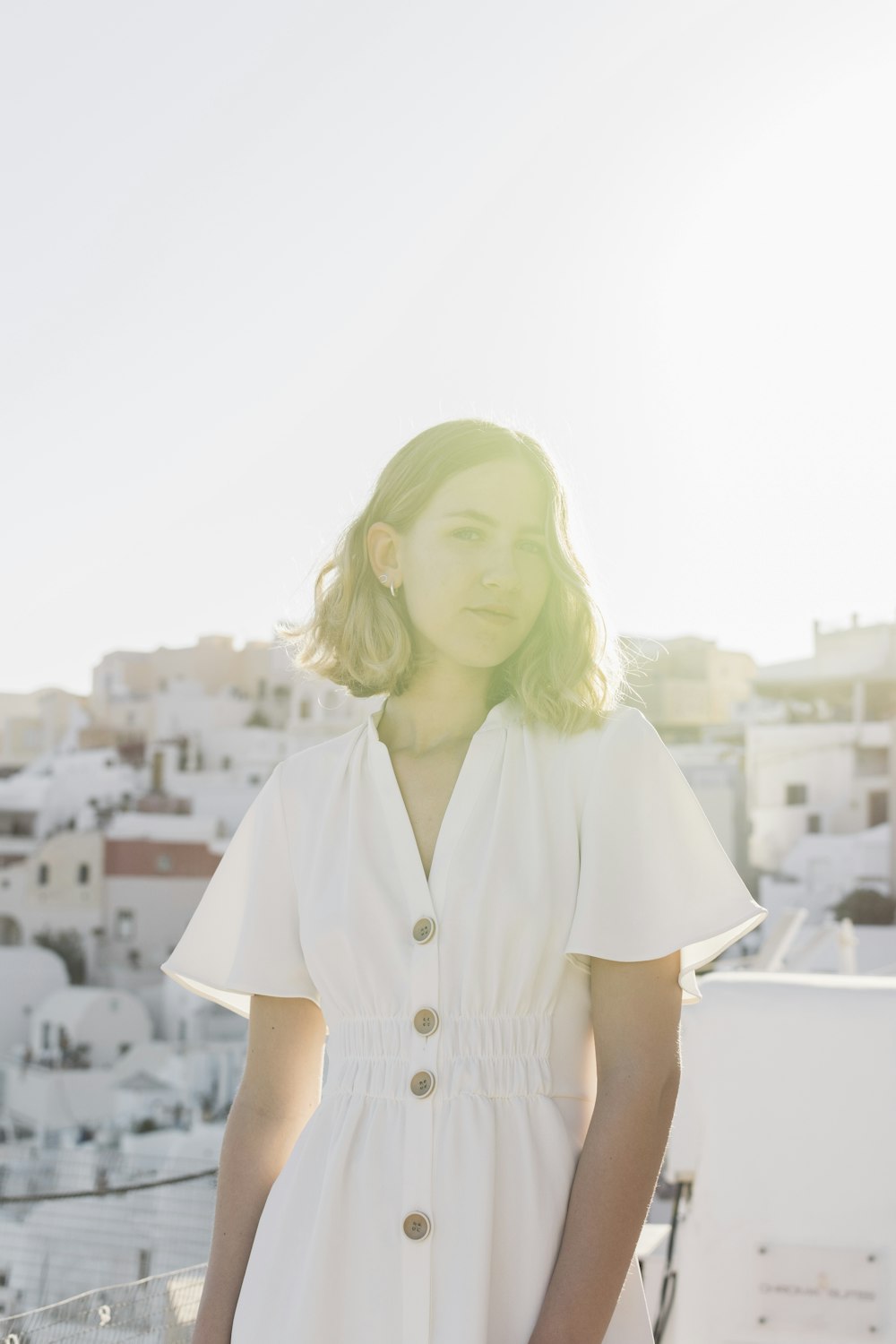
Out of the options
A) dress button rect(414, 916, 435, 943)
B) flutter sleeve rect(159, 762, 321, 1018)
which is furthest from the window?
dress button rect(414, 916, 435, 943)

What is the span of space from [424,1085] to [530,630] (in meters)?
0.45

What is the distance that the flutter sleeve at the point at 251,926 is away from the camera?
1.37 m

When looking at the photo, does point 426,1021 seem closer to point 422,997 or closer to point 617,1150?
point 422,997

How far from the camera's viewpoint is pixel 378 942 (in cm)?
124

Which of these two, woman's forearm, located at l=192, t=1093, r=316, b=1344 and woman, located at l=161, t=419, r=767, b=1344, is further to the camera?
woman's forearm, located at l=192, t=1093, r=316, b=1344

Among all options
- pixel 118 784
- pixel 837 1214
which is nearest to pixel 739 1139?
pixel 837 1214

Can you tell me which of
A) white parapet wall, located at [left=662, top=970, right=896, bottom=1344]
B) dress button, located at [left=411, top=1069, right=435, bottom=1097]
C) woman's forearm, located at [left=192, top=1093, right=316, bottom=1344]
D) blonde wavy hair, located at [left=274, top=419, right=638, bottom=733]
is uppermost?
blonde wavy hair, located at [left=274, top=419, right=638, bottom=733]

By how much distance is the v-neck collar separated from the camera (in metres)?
1.23

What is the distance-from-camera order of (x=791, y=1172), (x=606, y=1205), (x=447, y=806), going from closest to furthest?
(x=606, y=1205) < (x=447, y=806) < (x=791, y=1172)

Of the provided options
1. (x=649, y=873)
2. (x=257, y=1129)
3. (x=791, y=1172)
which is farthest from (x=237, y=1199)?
(x=791, y=1172)

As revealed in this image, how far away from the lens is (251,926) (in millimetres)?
1383

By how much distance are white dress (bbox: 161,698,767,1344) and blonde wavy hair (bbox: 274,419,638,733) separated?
0.04 m

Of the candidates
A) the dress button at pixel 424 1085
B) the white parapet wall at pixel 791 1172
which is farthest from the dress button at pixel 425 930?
the white parapet wall at pixel 791 1172

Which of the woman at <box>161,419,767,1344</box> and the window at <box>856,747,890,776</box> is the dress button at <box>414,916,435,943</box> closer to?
the woman at <box>161,419,767,1344</box>
